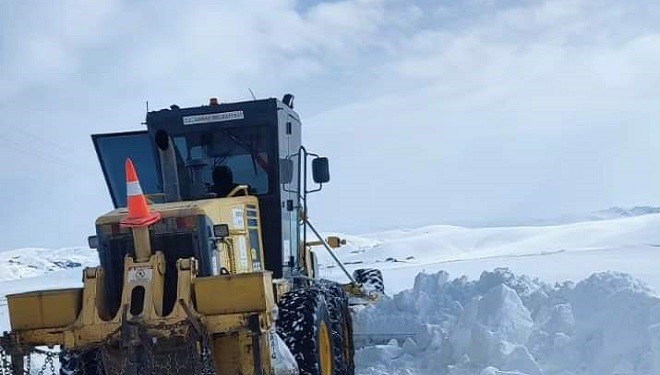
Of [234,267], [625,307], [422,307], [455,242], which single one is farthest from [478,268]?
[455,242]

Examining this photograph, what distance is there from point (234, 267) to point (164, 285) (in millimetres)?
746

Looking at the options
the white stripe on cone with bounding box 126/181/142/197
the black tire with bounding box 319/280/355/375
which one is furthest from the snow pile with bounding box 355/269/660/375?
the white stripe on cone with bounding box 126/181/142/197

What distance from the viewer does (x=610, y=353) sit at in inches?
306

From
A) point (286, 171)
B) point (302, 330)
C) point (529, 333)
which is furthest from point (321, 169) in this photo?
point (529, 333)

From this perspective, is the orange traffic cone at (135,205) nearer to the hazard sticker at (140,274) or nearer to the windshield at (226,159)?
the hazard sticker at (140,274)

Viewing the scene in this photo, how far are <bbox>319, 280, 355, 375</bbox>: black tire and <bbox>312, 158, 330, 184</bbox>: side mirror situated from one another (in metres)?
0.96

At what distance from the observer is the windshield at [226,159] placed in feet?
22.9

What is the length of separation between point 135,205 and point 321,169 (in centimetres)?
248

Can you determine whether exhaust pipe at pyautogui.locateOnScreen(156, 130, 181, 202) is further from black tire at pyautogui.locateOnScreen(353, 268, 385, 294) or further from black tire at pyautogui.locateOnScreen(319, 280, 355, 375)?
black tire at pyautogui.locateOnScreen(353, 268, 385, 294)

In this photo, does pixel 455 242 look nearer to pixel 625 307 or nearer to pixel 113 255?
pixel 625 307

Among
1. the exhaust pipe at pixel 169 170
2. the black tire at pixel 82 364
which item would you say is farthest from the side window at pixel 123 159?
the black tire at pixel 82 364

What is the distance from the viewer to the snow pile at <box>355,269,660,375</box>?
7727mm

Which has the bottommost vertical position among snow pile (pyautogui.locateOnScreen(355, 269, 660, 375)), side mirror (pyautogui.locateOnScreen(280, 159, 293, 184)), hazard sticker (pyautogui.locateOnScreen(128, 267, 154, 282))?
snow pile (pyautogui.locateOnScreen(355, 269, 660, 375))

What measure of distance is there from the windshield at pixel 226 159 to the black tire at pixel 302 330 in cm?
138
